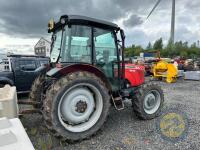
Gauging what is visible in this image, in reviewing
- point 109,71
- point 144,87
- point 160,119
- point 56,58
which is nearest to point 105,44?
point 109,71

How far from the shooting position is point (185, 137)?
3.52 meters

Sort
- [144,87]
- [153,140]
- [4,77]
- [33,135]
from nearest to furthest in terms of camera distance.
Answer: [153,140], [33,135], [144,87], [4,77]

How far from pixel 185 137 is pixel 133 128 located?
3.35ft

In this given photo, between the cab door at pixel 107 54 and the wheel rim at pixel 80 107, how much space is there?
0.66m

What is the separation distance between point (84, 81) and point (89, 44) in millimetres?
834

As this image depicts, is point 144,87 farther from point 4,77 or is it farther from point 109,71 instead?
point 4,77

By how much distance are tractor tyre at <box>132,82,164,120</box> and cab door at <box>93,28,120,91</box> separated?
0.53 metres

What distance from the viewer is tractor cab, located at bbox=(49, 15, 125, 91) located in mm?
3463

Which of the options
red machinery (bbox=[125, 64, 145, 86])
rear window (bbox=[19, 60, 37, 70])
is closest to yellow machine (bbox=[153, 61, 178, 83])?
red machinery (bbox=[125, 64, 145, 86])

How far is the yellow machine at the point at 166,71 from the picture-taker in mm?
10938

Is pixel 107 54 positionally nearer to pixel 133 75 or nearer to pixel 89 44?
pixel 89 44

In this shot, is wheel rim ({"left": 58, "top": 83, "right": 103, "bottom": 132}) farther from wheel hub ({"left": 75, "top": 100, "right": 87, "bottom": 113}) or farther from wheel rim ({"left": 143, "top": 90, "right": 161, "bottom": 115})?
wheel rim ({"left": 143, "top": 90, "right": 161, "bottom": 115})

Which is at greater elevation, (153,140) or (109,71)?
(109,71)

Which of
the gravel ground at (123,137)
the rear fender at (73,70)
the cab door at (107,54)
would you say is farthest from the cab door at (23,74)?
the cab door at (107,54)
